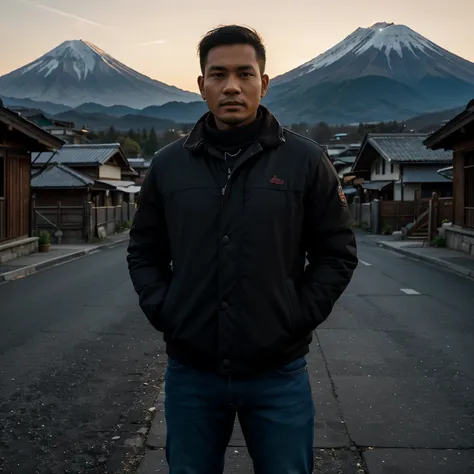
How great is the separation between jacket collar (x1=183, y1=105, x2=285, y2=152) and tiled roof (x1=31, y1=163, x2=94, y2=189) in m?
25.2

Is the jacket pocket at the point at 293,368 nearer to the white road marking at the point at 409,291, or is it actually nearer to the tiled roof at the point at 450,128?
the white road marking at the point at 409,291

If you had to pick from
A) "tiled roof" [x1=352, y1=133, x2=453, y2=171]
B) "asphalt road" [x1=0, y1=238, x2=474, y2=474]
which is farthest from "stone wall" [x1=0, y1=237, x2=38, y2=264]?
"tiled roof" [x1=352, y1=133, x2=453, y2=171]

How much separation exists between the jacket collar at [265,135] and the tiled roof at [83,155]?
105 ft

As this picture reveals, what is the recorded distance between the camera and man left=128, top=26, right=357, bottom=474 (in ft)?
6.48

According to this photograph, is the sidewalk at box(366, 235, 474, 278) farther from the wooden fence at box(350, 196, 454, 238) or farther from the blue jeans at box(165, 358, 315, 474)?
the blue jeans at box(165, 358, 315, 474)

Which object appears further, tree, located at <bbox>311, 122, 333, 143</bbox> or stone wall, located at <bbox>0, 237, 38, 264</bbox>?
tree, located at <bbox>311, 122, 333, 143</bbox>

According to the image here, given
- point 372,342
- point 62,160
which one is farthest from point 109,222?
point 372,342

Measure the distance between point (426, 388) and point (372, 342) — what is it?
177 cm

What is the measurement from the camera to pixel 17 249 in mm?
17422

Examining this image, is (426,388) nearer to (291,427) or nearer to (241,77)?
(291,427)

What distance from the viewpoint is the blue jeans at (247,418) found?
1.98 metres

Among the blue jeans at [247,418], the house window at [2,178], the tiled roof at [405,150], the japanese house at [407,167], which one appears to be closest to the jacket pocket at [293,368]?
the blue jeans at [247,418]

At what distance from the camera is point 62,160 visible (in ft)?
110

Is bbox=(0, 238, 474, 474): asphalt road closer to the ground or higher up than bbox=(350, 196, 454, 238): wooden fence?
closer to the ground
